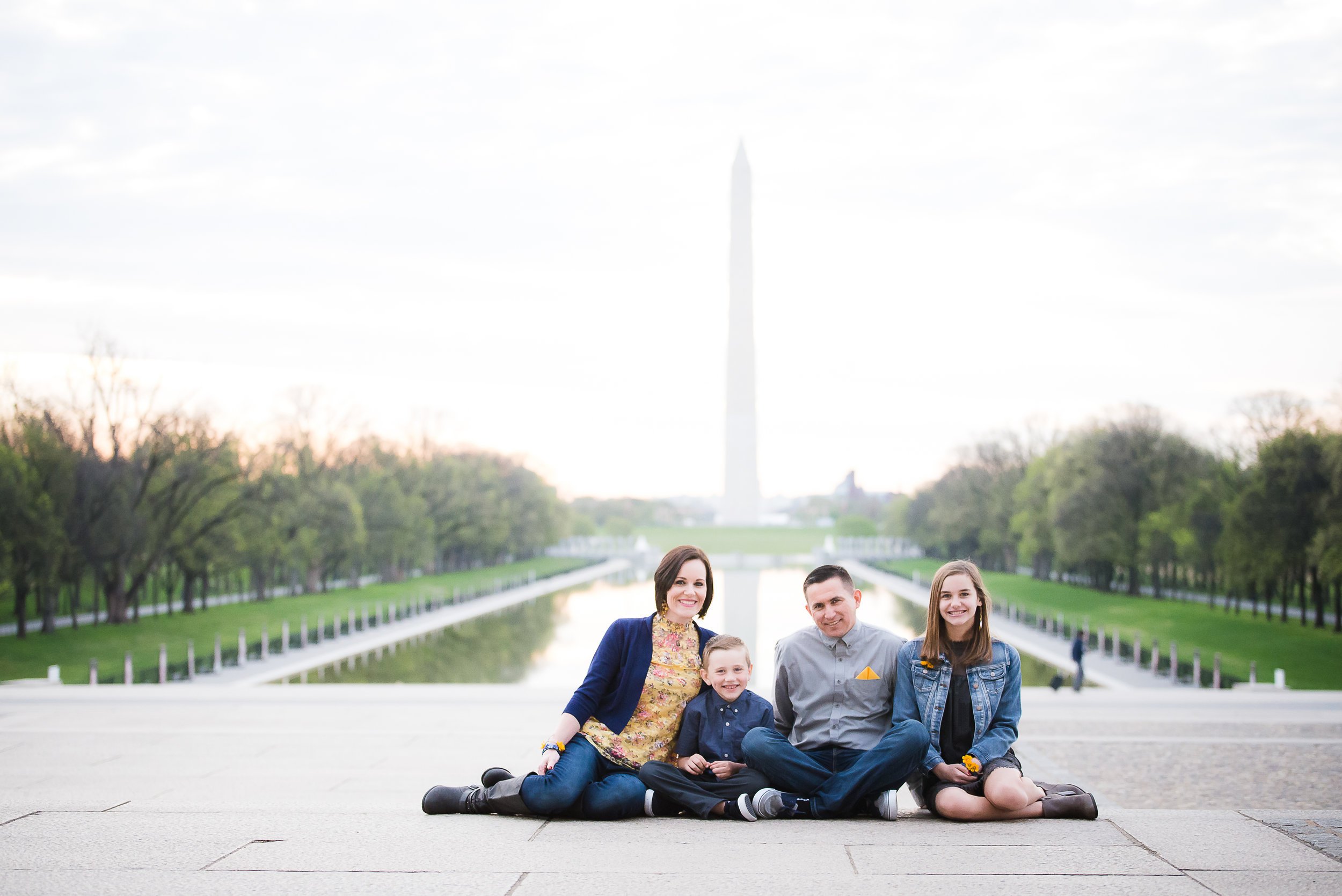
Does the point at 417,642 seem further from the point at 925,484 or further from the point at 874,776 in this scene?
the point at 925,484

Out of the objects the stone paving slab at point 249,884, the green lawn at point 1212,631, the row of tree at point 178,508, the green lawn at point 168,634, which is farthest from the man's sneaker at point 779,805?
the row of tree at point 178,508

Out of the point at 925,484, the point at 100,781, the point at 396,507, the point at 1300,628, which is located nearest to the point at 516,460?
the point at 396,507

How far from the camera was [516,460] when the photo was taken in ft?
221

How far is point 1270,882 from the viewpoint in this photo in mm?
4102

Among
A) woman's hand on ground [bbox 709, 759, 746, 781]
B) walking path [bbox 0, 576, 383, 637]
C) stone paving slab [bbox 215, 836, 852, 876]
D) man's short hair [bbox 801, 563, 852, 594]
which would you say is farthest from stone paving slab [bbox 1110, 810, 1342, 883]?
walking path [bbox 0, 576, 383, 637]

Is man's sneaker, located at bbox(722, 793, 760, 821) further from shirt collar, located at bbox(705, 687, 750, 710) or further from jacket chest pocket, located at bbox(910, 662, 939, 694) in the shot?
jacket chest pocket, located at bbox(910, 662, 939, 694)

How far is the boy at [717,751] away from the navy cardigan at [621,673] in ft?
0.70

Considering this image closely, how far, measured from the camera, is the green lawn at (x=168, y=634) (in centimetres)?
2886

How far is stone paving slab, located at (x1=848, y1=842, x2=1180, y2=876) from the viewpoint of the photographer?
4.26 metres

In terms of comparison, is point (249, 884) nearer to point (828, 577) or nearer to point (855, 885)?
point (855, 885)

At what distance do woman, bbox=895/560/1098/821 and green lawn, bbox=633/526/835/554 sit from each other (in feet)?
184

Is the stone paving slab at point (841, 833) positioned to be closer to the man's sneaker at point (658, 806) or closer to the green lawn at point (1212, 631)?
the man's sneaker at point (658, 806)

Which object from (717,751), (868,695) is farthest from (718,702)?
(868,695)

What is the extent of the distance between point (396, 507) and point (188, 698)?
36725 millimetres
